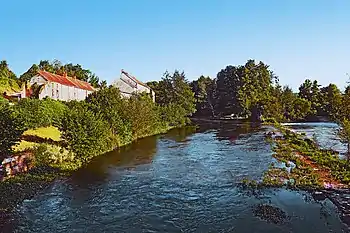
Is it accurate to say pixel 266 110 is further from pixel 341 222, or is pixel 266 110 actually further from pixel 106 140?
pixel 341 222

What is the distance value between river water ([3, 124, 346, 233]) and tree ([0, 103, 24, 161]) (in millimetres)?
3413

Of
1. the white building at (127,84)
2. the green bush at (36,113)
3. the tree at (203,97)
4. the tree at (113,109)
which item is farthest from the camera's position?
the tree at (203,97)

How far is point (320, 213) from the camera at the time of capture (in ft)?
51.8

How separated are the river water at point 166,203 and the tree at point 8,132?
11.2 ft

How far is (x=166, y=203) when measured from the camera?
17938 millimetres

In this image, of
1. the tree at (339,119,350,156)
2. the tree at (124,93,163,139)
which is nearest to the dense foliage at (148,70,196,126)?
the tree at (124,93,163,139)

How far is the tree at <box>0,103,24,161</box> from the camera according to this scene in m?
20.7

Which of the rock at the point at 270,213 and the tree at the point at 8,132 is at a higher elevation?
the tree at the point at 8,132

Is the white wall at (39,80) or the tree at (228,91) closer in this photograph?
the white wall at (39,80)

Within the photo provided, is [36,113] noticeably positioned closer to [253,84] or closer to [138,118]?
[138,118]

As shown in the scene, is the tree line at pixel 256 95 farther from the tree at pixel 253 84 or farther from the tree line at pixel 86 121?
the tree line at pixel 86 121

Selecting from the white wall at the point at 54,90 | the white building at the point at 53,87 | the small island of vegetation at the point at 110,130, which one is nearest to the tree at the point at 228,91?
the small island of vegetation at the point at 110,130

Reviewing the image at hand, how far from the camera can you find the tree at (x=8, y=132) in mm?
20705

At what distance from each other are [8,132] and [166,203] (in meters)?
10.6
